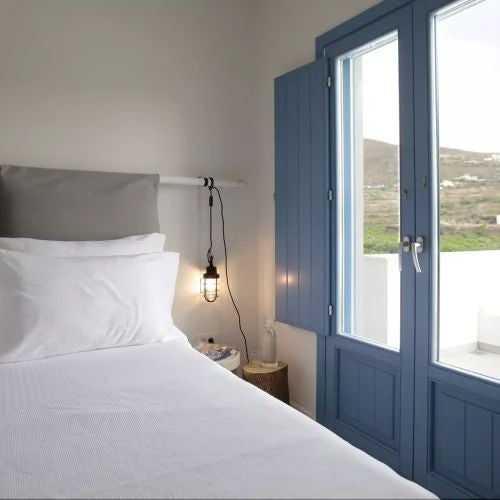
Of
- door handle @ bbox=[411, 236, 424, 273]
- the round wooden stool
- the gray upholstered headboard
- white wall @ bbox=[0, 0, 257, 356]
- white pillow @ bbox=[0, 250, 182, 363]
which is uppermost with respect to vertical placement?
white wall @ bbox=[0, 0, 257, 356]

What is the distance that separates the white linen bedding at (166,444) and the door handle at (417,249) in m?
0.93

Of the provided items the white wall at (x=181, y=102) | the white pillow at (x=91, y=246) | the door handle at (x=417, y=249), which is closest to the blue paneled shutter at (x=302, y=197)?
the white wall at (x=181, y=102)

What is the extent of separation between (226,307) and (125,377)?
4.49ft

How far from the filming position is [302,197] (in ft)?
8.57

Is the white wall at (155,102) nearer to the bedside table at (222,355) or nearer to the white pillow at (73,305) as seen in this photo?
the bedside table at (222,355)

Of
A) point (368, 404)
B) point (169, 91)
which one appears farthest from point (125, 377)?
point (169, 91)

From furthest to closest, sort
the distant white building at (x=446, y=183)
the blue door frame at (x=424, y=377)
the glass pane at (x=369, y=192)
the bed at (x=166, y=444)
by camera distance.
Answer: the glass pane at (x=369, y=192), the distant white building at (x=446, y=183), the blue door frame at (x=424, y=377), the bed at (x=166, y=444)

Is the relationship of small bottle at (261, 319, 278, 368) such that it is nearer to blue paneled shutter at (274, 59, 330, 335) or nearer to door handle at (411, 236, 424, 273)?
blue paneled shutter at (274, 59, 330, 335)

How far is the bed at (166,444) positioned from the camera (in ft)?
3.15

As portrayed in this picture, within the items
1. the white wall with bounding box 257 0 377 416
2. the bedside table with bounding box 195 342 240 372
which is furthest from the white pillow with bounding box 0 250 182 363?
the white wall with bounding box 257 0 377 416

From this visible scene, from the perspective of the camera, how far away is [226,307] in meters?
2.98

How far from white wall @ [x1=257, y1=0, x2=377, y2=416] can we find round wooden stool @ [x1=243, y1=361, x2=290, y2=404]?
0.10m

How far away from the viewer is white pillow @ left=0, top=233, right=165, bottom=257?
2119 millimetres

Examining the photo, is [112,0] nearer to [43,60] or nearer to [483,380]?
[43,60]
